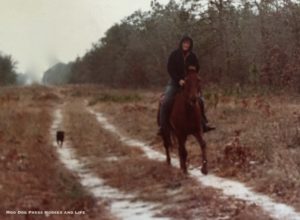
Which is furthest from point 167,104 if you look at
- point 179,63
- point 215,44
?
point 215,44

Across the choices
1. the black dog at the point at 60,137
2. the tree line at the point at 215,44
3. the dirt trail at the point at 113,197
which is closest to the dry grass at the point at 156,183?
the dirt trail at the point at 113,197

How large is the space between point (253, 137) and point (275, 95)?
16.7 metres

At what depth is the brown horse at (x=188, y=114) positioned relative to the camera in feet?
45.5

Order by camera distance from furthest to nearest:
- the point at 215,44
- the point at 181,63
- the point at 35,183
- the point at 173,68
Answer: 1. the point at 215,44
2. the point at 173,68
3. the point at 181,63
4. the point at 35,183

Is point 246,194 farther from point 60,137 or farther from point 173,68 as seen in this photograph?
point 60,137

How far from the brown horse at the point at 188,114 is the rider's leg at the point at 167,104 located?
240mm

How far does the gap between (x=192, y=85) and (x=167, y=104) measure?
1.53 metres

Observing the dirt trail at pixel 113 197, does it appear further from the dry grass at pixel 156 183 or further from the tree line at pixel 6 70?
the tree line at pixel 6 70

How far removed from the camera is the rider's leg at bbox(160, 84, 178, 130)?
593 inches

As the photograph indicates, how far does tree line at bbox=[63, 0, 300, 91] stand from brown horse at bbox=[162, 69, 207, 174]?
12.4 metres

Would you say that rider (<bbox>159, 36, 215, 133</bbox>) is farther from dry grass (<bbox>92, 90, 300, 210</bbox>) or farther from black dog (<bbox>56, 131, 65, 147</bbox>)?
black dog (<bbox>56, 131, 65, 147</bbox>)

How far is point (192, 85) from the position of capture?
13.8 m

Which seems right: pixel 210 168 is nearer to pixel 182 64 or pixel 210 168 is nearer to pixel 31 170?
pixel 182 64

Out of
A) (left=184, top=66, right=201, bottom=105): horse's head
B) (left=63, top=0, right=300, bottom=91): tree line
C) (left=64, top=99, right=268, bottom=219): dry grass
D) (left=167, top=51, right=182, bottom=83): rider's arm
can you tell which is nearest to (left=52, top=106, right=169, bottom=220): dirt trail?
(left=64, top=99, right=268, bottom=219): dry grass
